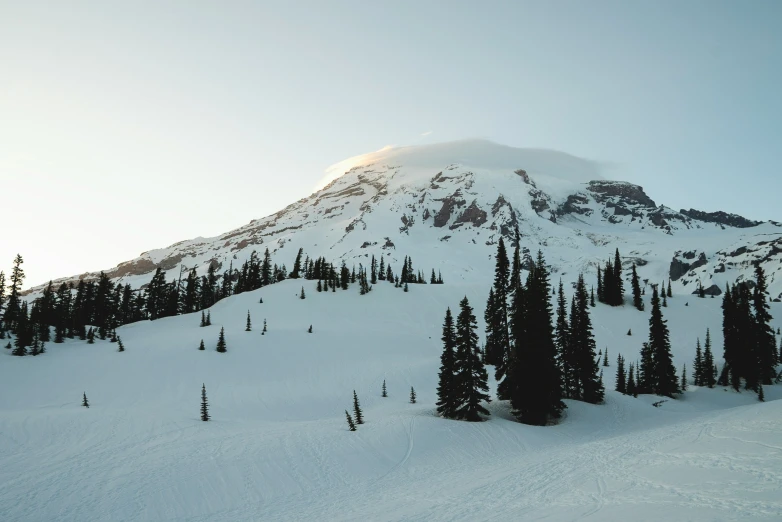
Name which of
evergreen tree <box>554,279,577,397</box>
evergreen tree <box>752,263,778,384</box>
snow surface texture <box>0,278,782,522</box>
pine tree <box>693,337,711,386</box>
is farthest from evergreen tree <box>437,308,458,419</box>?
evergreen tree <box>752,263,778,384</box>

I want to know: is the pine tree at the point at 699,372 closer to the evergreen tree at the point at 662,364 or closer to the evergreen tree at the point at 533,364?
the evergreen tree at the point at 662,364

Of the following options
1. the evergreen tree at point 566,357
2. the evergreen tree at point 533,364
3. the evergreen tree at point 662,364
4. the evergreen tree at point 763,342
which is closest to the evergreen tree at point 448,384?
the evergreen tree at point 533,364

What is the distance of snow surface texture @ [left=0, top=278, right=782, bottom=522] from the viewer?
1388cm

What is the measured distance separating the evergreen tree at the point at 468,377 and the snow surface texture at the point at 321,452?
1.96m

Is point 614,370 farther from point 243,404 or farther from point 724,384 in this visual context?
→ point 243,404

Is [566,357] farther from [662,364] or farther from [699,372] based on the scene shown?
[699,372]

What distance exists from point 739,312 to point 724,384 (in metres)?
11.2

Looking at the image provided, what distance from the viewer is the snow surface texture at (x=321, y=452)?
1388cm

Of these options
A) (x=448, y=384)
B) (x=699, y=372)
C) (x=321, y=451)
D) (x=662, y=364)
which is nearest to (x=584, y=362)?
(x=448, y=384)

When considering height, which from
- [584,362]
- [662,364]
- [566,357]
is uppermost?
[566,357]

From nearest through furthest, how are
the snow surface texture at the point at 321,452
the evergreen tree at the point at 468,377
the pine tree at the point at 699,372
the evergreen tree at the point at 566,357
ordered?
the snow surface texture at the point at 321,452
the evergreen tree at the point at 468,377
the evergreen tree at the point at 566,357
the pine tree at the point at 699,372

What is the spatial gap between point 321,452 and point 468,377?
1317cm

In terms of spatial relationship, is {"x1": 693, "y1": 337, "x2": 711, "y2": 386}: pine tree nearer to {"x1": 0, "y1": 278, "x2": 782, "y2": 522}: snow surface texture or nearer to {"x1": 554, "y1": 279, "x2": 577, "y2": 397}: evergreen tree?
{"x1": 0, "y1": 278, "x2": 782, "y2": 522}: snow surface texture

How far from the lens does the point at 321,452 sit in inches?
888
